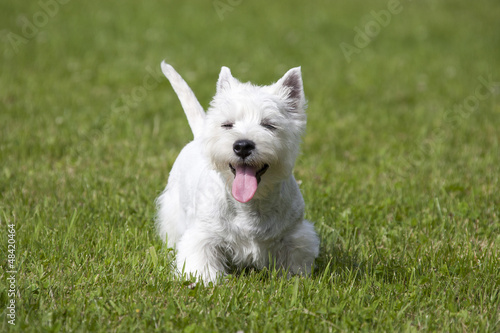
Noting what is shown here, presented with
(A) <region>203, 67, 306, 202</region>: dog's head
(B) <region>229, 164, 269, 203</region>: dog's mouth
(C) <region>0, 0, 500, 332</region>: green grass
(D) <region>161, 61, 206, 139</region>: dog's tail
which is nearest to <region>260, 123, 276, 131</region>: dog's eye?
(A) <region>203, 67, 306, 202</region>: dog's head

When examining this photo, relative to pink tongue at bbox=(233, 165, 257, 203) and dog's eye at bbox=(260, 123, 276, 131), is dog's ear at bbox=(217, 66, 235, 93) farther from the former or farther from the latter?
pink tongue at bbox=(233, 165, 257, 203)

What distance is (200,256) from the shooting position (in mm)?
3672

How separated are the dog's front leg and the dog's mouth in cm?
46

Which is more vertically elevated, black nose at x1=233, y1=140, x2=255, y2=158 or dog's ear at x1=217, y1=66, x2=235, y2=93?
dog's ear at x1=217, y1=66, x2=235, y2=93

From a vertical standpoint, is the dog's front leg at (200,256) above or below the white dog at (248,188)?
below

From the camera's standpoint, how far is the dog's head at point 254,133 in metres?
3.33

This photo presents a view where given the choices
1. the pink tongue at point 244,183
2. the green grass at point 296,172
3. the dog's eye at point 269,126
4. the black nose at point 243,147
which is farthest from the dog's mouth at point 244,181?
the green grass at point 296,172

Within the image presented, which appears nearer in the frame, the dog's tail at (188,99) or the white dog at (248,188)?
the white dog at (248,188)

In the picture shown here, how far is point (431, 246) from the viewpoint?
416 centimetres

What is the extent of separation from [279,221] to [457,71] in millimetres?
8191

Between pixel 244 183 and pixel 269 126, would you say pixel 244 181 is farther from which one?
pixel 269 126

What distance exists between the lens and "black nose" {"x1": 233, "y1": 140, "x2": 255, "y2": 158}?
328cm

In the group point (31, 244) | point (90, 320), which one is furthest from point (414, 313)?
point (31, 244)

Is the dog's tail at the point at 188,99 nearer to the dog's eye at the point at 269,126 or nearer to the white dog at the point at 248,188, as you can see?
the white dog at the point at 248,188
